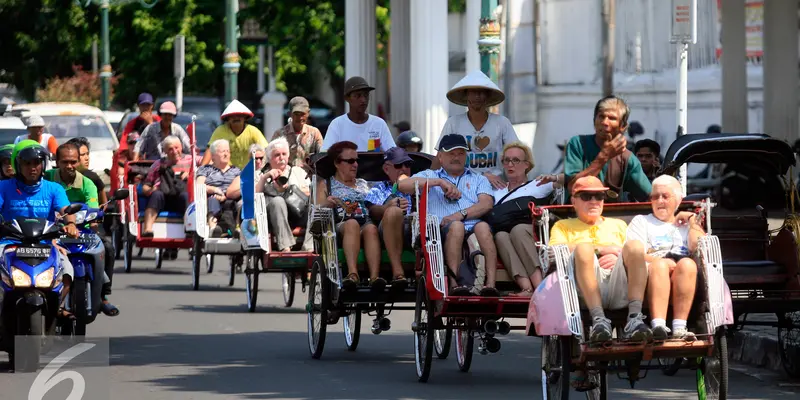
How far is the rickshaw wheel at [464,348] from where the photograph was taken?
523 inches

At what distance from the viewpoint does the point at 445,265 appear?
12641 millimetres

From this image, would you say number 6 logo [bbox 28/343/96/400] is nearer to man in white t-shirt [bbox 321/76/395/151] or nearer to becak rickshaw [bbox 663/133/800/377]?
man in white t-shirt [bbox 321/76/395/151]

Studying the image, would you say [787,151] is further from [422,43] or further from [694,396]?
[422,43]

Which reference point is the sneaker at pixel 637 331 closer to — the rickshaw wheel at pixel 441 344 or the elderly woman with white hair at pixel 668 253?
the elderly woman with white hair at pixel 668 253

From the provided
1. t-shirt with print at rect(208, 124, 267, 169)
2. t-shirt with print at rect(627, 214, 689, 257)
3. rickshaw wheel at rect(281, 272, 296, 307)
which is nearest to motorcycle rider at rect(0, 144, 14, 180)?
rickshaw wheel at rect(281, 272, 296, 307)

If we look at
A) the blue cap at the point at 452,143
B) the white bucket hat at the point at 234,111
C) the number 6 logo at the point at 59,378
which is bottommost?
the number 6 logo at the point at 59,378

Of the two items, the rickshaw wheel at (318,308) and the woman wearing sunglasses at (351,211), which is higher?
the woman wearing sunglasses at (351,211)

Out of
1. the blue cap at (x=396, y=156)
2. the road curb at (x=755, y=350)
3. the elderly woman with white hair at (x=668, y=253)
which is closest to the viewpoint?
the elderly woman with white hair at (x=668, y=253)

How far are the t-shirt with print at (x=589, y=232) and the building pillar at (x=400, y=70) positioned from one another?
27932 millimetres

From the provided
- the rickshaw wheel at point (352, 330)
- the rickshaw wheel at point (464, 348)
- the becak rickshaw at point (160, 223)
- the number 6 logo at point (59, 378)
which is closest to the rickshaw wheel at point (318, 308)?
the rickshaw wheel at point (352, 330)

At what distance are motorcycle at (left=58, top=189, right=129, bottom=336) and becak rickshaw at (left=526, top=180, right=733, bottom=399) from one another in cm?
476

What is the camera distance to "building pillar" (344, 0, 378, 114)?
35.6 metres

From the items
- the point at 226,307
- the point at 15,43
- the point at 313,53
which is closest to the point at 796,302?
the point at 226,307

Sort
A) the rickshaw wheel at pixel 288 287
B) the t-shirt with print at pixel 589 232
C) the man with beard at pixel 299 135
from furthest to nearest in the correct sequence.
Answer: the man with beard at pixel 299 135 → the rickshaw wheel at pixel 288 287 → the t-shirt with print at pixel 589 232
